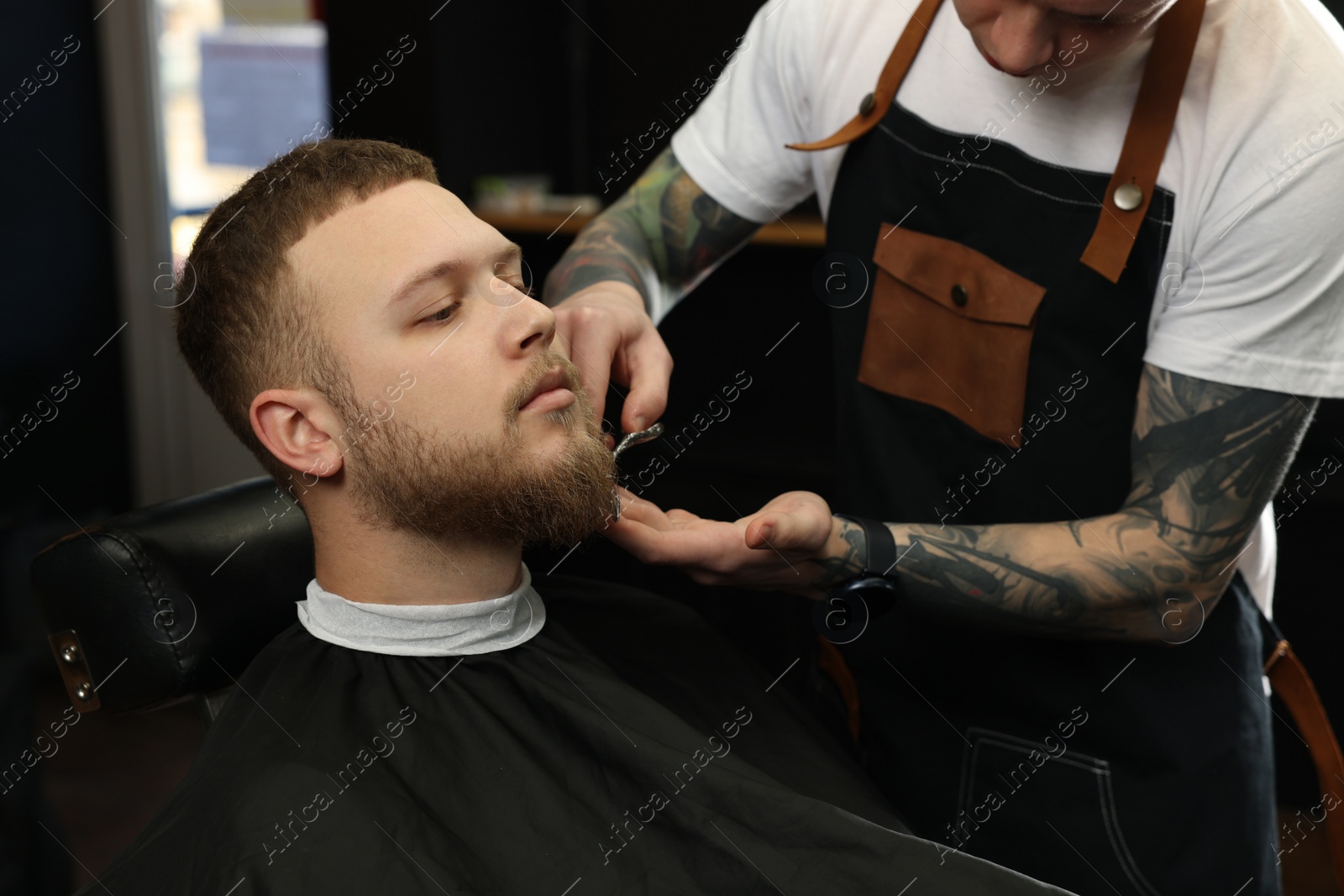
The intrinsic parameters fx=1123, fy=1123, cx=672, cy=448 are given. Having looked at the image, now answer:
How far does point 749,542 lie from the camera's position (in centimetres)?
128

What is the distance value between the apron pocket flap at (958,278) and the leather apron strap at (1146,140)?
97mm

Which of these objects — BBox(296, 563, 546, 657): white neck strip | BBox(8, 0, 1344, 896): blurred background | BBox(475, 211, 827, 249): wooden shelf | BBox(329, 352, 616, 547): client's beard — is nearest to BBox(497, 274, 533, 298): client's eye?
BBox(329, 352, 616, 547): client's beard

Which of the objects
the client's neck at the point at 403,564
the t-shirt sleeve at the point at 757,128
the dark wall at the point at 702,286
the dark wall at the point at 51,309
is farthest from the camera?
the dark wall at the point at 51,309

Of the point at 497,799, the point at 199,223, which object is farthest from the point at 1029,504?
the point at 199,223

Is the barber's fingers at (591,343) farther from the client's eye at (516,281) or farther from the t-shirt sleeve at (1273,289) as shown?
the t-shirt sleeve at (1273,289)

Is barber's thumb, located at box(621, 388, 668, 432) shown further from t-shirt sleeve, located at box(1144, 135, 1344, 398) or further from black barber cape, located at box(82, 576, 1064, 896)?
t-shirt sleeve, located at box(1144, 135, 1344, 398)

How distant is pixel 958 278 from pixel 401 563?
0.81 m

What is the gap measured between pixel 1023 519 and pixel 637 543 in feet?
1.83

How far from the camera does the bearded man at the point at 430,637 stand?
1.19m

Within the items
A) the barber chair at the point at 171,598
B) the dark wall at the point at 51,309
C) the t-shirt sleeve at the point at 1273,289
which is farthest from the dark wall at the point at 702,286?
the t-shirt sleeve at the point at 1273,289

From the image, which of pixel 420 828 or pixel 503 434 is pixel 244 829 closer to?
pixel 420 828

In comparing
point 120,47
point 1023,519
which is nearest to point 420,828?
point 1023,519

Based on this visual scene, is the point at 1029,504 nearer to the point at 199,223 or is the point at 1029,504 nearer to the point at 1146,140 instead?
the point at 1146,140

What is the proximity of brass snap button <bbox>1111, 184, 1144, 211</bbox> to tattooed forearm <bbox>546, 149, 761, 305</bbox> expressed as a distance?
59 centimetres
